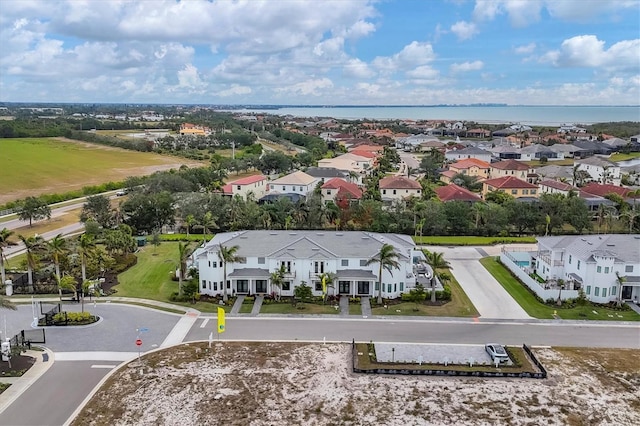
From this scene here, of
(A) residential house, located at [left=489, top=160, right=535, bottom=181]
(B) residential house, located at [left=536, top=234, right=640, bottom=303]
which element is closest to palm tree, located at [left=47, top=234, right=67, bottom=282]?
(B) residential house, located at [left=536, top=234, right=640, bottom=303]

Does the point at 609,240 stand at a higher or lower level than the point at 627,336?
higher

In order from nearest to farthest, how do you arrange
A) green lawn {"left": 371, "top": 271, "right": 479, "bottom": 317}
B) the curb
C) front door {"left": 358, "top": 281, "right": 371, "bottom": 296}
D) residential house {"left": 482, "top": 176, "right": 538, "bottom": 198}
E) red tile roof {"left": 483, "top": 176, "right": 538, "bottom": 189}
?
the curb
green lawn {"left": 371, "top": 271, "right": 479, "bottom": 317}
front door {"left": 358, "top": 281, "right": 371, "bottom": 296}
residential house {"left": 482, "top": 176, "right": 538, "bottom": 198}
red tile roof {"left": 483, "top": 176, "right": 538, "bottom": 189}

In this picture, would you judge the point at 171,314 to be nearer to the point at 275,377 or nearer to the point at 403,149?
the point at 275,377

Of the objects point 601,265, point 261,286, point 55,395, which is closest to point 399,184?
point 601,265

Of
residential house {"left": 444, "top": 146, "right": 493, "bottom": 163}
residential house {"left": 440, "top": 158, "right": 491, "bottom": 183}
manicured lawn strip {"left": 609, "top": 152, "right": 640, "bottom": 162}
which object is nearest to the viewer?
residential house {"left": 440, "top": 158, "right": 491, "bottom": 183}

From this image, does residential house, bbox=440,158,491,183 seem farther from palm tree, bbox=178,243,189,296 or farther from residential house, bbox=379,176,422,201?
palm tree, bbox=178,243,189,296

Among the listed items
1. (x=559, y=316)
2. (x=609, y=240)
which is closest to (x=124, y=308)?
(x=559, y=316)
